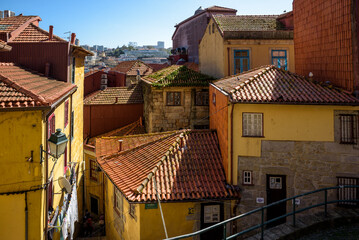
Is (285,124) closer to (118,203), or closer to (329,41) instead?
(329,41)

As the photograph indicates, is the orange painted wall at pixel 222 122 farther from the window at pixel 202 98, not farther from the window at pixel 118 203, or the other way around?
the window at pixel 202 98

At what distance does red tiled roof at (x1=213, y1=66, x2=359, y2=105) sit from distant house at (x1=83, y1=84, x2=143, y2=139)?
14.1m

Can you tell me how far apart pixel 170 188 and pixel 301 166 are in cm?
489

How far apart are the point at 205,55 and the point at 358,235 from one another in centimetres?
1839

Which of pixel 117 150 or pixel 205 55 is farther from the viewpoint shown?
pixel 205 55

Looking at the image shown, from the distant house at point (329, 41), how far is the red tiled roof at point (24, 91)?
10.5 metres

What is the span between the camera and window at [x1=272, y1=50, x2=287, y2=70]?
20844mm

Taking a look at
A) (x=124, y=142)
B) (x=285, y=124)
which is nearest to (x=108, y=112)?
(x=124, y=142)

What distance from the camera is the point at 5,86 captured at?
35.1ft

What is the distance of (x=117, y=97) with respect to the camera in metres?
27.7

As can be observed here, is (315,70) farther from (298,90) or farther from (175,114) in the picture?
(175,114)

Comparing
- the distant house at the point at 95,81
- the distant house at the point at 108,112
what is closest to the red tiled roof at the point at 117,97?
the distant house at the point at 108,112

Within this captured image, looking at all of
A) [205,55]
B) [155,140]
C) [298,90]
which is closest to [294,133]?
[298,90]

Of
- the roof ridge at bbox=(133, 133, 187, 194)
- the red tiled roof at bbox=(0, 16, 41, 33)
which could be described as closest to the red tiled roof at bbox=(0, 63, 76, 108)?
the red tiled roof at bbox=(0, 16, 41, 33)
